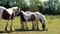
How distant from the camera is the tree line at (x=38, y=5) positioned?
44.3ft

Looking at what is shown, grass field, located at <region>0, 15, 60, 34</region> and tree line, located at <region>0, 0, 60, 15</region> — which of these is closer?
grass field, located at <region>0, 15, 60, 34</region>

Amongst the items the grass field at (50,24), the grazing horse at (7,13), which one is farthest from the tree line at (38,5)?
the grazing horse at (7,13)

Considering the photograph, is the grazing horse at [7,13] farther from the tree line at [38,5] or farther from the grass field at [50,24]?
the tree line at [38,5]

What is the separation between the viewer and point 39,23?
12.8m

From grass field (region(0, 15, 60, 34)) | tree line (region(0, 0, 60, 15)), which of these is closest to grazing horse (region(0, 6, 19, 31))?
grass field (region(0, 15, 60, 34))

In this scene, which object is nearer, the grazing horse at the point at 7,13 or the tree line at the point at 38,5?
the grazing horse at the point at 7,13

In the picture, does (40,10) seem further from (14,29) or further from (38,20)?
(14,29)

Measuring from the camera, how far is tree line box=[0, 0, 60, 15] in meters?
13.5

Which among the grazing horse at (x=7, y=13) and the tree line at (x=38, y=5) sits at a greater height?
the tree line at (x=38, y=5)

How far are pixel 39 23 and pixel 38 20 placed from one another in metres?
0.26

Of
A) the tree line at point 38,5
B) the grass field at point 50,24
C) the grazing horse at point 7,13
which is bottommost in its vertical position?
the grass field at point 50,24

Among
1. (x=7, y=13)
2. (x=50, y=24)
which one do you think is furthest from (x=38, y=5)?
(x=7, y=13)

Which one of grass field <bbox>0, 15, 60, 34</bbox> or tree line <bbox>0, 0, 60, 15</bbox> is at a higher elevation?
tree line <bbox>0, 0, 60, 15</bbox>

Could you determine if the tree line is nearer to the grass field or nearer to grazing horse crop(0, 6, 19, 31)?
the grass field
